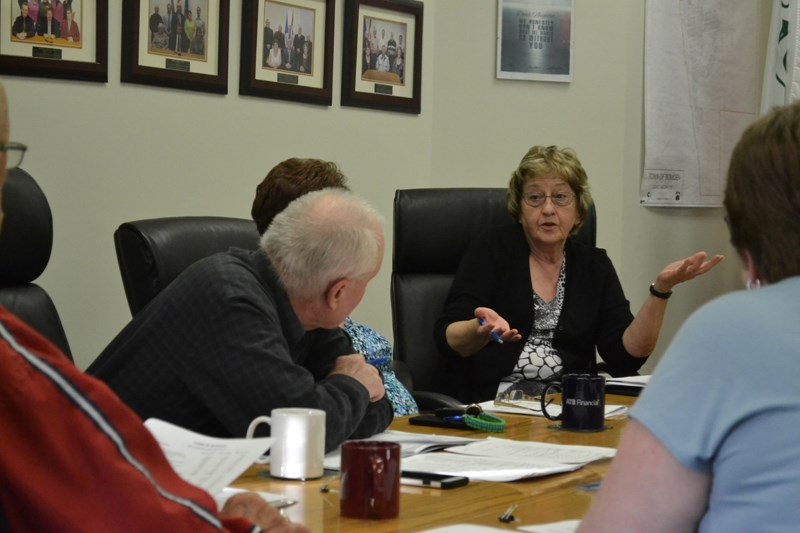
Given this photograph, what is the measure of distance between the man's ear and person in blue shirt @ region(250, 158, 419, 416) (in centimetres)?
54

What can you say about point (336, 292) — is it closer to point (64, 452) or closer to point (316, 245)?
point (316, 245)

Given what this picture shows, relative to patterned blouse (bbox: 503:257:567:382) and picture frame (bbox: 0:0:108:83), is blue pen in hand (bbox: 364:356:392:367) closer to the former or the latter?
patterned blouse (bbox: 503:257:567:382)

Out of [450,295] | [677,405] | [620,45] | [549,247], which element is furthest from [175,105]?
[677,405]

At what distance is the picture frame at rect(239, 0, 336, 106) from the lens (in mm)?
3238

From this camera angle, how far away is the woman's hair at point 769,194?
1084mm

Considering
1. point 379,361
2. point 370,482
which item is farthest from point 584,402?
point 370,482

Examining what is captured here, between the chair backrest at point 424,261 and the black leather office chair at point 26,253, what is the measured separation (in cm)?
120

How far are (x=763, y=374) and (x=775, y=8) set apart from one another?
3.52 meters

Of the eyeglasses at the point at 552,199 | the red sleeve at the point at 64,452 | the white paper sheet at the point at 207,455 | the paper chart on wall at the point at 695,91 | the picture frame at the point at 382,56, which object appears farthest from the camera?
the paper chart on wall at the point at 695,91

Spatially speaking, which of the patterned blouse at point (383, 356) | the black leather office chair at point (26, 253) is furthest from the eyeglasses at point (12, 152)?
the patterned blouse at point (383, 356)

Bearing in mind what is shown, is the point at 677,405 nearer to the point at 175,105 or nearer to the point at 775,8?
the point at 175,105

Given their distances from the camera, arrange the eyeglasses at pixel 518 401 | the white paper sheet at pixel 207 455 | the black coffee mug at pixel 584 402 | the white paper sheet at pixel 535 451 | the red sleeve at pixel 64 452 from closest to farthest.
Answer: the red sleeve at pixel 64 452
the white paper sheet at pixel 207 455
the white paper sheet at pixel 535 451
the black coffee mug at pixel 584 402
the eyeglasses at pixel 518 401

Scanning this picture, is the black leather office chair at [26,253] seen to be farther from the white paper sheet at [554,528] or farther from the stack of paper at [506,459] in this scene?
the white paper sheet at [554,528]

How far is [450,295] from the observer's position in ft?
10.4
